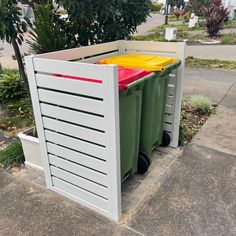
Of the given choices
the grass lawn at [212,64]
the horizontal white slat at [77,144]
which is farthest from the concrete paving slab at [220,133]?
the grass lawn at [212,64]

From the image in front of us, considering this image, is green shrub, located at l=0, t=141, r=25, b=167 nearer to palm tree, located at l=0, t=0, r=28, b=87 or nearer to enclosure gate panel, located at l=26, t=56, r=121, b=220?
enclosure gate panel, located at l=26, t=56, r=121, b=220

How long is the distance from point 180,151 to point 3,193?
183cm

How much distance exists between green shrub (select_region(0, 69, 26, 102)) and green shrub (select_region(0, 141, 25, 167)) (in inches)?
56.2

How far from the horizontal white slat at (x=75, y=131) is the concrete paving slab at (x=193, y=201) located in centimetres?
72

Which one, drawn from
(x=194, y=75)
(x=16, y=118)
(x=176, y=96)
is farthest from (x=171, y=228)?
(x=194, y=75)

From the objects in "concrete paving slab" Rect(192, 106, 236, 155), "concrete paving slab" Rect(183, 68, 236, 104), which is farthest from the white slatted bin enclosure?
"concrete paving slab" Rect(183, 68, 236, 104)

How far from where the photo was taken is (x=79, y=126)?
5.75ft

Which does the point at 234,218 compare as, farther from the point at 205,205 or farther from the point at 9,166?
the point at 9,166

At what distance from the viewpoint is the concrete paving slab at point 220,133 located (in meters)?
2.88

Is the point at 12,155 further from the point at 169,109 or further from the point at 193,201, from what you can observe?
the point at 193,201

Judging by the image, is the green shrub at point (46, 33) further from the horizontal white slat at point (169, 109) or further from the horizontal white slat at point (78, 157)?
the horizontal white slat at point (169, 109)

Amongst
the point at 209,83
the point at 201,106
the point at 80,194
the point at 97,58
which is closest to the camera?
the point at 80,194

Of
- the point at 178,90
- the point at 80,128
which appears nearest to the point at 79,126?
the point at 80,128

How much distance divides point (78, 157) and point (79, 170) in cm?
12
